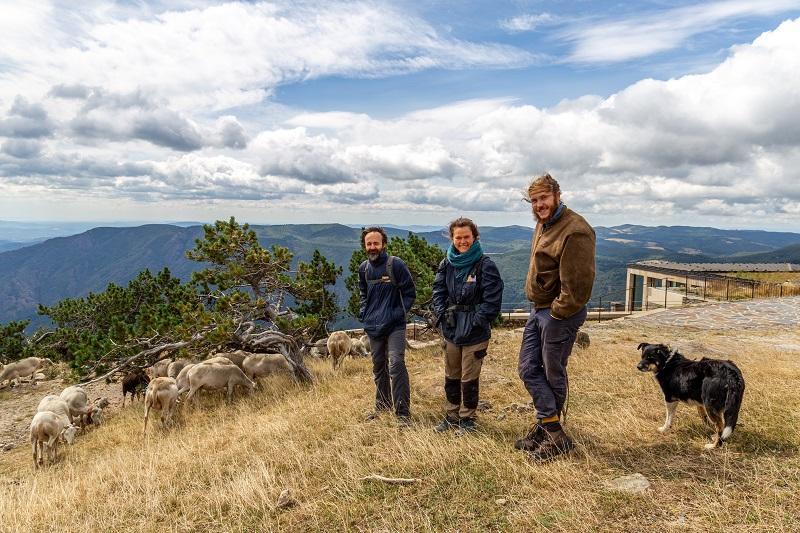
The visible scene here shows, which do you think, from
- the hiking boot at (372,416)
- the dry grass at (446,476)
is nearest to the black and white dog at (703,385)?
the dry grass at (446,476)

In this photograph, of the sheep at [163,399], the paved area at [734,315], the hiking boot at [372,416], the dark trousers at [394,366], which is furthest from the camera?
the paved area at [734,315]

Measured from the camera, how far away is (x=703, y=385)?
5.29m

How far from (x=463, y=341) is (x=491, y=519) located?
82.2 inches

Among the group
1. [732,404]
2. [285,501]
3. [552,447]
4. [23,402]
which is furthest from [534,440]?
[23,402]

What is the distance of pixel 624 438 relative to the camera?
551 centimetres

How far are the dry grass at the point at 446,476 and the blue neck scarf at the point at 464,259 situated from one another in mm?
1968

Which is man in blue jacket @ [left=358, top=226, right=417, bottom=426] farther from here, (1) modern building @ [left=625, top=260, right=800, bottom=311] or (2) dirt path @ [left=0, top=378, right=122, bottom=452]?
(1) modern building @ [left=625, top=260, right=800, bottom=311]

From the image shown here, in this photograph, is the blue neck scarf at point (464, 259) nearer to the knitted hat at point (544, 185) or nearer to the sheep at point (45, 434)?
the knitted hat at point (544, 185)

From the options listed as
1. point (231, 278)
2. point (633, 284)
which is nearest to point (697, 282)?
point (633, 284)

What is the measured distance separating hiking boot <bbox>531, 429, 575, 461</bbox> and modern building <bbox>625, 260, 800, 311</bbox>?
1296 inches

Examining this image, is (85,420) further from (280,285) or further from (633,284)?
(633,284)

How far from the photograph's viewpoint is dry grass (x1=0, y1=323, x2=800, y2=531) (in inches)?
156

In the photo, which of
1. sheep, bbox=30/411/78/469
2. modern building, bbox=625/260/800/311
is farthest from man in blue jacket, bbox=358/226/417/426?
modern building, bbox=625/260/800/311

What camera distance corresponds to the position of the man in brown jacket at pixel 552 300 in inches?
174
